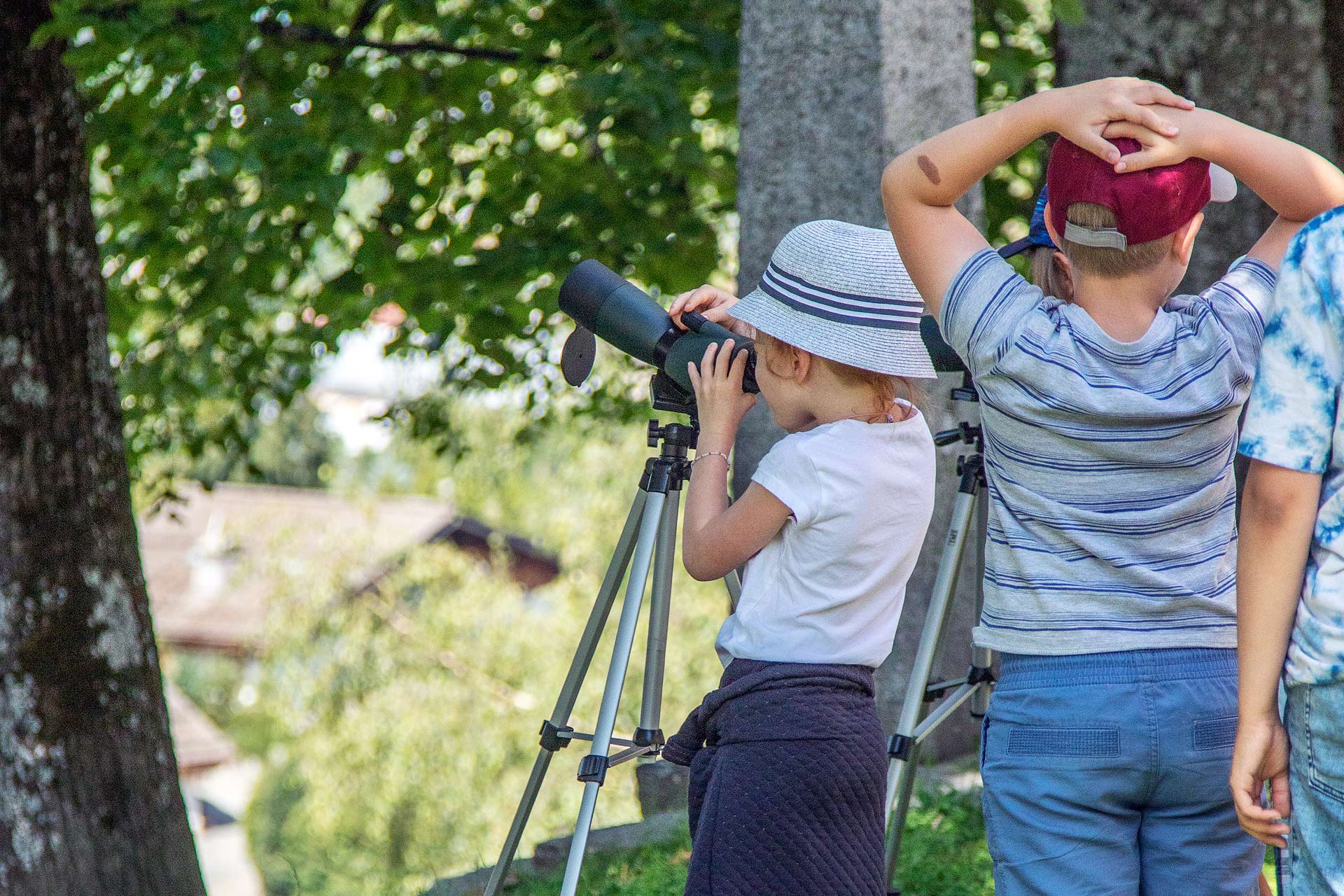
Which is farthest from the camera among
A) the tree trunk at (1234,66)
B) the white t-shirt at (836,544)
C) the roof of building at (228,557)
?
the roof of building at (228,557)

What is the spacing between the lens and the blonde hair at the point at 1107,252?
64.1 inches

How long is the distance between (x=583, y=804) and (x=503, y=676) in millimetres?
14045

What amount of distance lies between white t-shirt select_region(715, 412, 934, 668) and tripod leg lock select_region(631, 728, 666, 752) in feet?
1.71

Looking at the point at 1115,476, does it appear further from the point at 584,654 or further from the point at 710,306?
the point at 584,654

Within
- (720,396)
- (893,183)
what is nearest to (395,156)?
(720,396)

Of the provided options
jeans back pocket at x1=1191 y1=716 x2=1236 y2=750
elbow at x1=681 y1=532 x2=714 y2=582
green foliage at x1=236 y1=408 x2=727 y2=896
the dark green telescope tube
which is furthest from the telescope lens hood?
green foliage at x1=236 y1=408 x2=727 y2=896

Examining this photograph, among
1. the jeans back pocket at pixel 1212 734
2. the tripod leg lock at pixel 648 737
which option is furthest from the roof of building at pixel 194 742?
the jeans back pocket at pixel 1212 734

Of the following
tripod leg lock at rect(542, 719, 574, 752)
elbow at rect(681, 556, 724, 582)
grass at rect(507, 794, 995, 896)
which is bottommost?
grass at rect(507, 794, 995, 896)

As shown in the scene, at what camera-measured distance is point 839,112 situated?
10.2 ft

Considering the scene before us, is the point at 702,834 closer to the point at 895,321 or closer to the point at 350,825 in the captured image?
the point at 895,321

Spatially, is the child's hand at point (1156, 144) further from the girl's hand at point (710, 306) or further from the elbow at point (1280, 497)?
the girl's hand at point (710, 306)

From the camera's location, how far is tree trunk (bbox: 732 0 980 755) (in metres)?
3.08

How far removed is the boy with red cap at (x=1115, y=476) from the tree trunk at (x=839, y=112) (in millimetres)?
1387

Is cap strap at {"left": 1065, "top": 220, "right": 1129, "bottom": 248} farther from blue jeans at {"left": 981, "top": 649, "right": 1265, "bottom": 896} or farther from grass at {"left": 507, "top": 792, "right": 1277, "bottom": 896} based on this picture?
grass at {"left": 507, "top": 792, "right": 1277, "bottom": 896}
